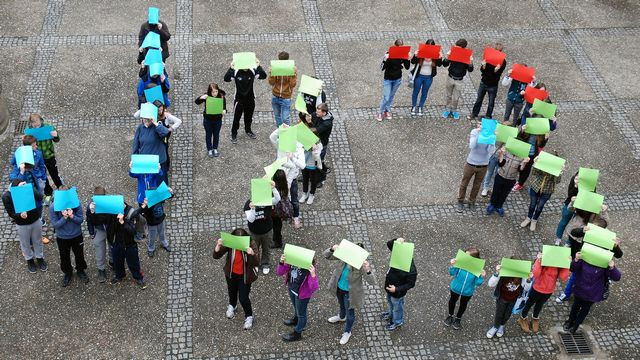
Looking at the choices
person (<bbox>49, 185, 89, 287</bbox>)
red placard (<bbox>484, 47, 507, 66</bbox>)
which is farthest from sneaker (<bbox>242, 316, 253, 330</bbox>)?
red placard (<bbox>484, 47, 507, 66</bbox>)

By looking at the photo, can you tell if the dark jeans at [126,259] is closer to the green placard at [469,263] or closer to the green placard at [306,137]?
the green placard at [306,137]

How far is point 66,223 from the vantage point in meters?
9.48

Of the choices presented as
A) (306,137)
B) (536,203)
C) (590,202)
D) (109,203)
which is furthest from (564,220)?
(109,203)

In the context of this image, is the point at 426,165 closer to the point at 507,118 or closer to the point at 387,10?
the point at 507,118

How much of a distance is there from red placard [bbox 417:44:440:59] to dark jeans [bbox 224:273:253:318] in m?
6.03

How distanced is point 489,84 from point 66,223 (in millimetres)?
8257

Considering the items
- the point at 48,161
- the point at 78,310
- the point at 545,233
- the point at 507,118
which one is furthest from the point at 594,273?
the point at 48,161

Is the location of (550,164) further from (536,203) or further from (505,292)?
→ (505,292)

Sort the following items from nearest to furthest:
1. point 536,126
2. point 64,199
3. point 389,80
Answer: point 64,199 → point 536,126 → point 389,80

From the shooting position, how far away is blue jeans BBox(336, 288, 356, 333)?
9.27 meters

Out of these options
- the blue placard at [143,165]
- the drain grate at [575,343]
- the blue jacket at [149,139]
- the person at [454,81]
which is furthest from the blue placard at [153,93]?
the drain grate at [575,343]

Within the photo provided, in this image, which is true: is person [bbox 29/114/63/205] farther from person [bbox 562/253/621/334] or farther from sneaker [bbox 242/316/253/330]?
person [bbox 562/253/621/334]

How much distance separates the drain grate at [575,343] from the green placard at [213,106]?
6643 millimetres

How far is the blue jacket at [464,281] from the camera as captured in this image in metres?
9.25
